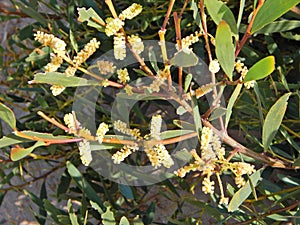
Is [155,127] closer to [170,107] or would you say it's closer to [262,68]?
[262,68]

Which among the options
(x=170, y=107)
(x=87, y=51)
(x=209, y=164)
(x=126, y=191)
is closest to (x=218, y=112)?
(x=209, y=164)

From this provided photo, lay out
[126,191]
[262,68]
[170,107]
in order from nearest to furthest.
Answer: [262,68] → [126,191] → [170,107]

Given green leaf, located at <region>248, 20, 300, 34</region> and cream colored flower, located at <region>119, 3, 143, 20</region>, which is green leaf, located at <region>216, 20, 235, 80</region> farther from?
green leaf, located at <region>248, 20, 300, 34</region>

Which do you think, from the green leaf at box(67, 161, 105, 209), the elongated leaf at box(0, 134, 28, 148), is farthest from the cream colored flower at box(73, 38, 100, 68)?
the green leaf at box(67, 161, 105, 209)

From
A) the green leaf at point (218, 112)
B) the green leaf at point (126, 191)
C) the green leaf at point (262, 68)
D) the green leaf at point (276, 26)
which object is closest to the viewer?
the green leaf at point (262, 68)

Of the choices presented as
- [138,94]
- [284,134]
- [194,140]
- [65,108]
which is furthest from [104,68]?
[65,108]

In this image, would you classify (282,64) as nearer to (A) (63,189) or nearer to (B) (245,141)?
(B) (245,141)

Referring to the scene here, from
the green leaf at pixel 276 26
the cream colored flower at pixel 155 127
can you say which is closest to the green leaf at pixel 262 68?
the cream colored flower at pixel 155 127

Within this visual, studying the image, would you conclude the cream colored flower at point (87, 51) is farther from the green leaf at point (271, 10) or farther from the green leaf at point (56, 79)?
the green leaf at point (271, 10)
